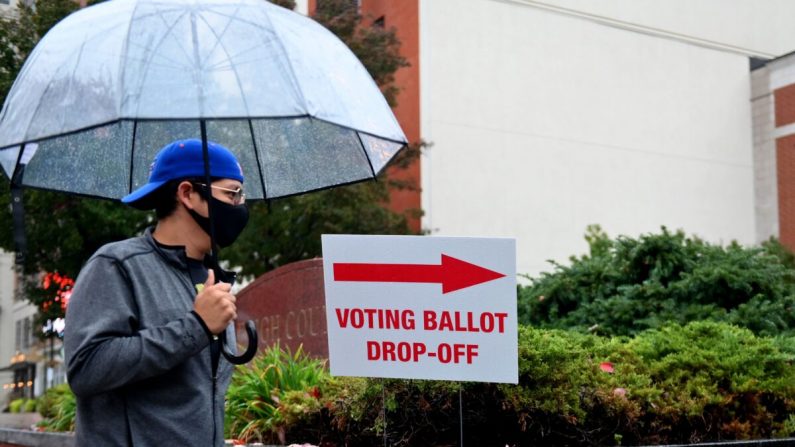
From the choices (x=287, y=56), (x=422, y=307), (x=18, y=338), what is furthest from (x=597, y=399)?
(x=18, y=338)

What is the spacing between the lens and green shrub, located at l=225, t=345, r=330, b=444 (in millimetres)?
7430

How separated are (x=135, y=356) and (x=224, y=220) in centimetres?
64

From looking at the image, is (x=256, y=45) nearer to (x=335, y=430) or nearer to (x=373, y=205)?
(x=335, y=430)

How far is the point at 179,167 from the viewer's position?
345cm

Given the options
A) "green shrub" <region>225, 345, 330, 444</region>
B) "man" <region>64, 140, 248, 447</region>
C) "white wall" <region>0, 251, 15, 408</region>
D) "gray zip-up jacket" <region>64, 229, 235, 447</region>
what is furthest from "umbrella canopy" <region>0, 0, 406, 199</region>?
"white wall" <region>0, 251, 15, 408</region>

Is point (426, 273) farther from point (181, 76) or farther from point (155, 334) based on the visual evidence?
point (155, 334)

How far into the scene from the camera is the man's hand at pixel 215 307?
3113mm

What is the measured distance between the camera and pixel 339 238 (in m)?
4.90

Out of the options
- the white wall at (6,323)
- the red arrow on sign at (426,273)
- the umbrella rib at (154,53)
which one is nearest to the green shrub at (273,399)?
the red arrow on sign at (426,273)

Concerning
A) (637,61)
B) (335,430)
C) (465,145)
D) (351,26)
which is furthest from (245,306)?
(637,61)

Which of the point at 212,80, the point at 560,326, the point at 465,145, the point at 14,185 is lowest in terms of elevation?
the point at 560,326

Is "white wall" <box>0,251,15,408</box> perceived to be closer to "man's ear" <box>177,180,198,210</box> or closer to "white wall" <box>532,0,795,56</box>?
"white wall" <box>532,0,795,56</box>

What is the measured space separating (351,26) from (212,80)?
21.0 m

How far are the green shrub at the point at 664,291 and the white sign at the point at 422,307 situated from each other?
17.6 ft
